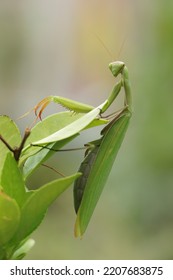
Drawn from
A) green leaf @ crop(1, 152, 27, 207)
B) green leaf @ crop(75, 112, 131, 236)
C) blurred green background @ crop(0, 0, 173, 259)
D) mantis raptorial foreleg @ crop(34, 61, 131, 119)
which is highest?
green leaf @ crop(1, 152, 27, 207)

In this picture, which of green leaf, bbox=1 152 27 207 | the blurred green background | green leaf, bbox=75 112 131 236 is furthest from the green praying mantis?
the blurred green background

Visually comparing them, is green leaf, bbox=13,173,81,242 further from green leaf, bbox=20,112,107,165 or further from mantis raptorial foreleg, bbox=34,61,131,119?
mantis raptorial foreleg, bbox=34,61,131,119

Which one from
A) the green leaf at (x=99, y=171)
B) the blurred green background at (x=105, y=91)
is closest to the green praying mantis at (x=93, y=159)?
the green leaf at (x=99, y=171)

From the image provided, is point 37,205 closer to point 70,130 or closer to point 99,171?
point 70,130

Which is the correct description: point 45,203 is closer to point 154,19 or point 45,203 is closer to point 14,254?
point 14,254

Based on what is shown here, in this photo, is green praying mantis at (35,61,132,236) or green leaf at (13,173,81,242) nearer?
green leaf at (13,173,81,242)

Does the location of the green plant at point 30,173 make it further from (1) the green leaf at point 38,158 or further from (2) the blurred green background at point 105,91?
(2) the blurred green background at point 105,91
